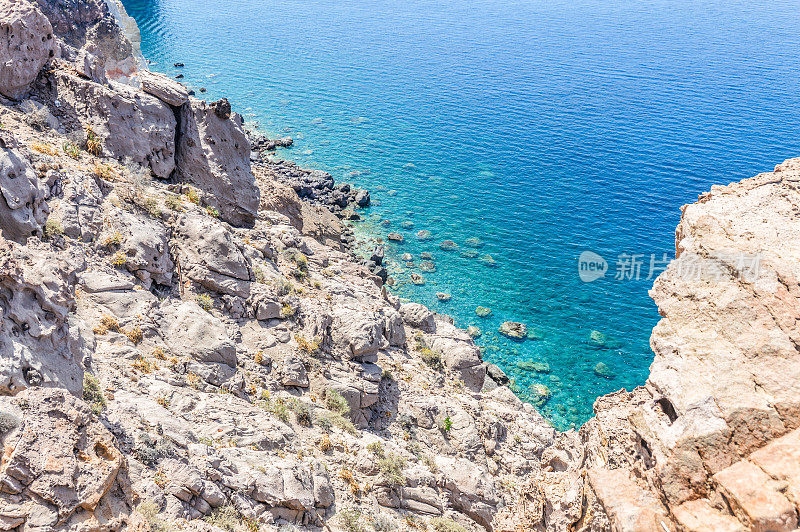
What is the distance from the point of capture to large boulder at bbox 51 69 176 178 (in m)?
24.4

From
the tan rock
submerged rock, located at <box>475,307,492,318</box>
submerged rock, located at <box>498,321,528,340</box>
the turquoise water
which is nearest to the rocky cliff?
the tan rock

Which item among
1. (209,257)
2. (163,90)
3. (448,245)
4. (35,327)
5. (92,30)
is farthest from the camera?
(448,245)

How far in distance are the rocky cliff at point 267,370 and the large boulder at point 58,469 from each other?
4 centimetres

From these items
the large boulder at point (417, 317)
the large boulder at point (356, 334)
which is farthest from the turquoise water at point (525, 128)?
the large boulder at point (356, 334)

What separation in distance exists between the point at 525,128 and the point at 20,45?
67.6 metres

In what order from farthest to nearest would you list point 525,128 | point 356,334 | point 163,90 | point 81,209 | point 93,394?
point 525,128 → point 163,90 → point 356,334 → point 81,209 → point 93,394

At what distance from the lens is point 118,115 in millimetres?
24875

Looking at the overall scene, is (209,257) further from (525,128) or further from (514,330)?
(525,128)

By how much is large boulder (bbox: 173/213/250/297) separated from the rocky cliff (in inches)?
3.8

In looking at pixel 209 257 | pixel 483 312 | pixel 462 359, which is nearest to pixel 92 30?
pixel 209 257

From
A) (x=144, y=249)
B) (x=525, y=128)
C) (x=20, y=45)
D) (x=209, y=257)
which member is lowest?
(x=144, y=249)

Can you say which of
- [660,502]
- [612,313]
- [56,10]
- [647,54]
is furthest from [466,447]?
[647,54]

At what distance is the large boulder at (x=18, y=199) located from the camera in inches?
608

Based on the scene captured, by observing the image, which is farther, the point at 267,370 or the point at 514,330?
the point at 514,330
